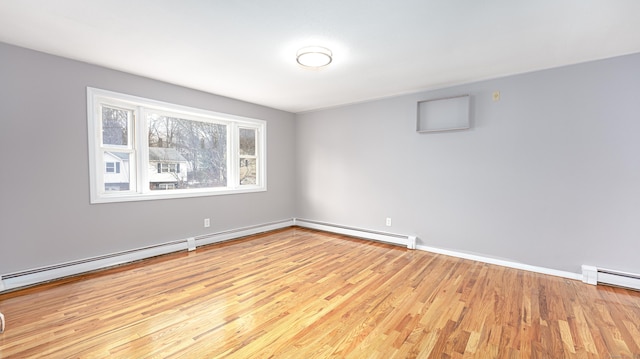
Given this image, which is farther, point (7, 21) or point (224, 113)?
point (224, 113)

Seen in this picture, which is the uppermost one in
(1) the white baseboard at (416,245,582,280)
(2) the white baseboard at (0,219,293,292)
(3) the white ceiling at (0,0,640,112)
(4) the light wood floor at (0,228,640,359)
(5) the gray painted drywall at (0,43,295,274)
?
(3) the white ceiling at (0,0,640,112)

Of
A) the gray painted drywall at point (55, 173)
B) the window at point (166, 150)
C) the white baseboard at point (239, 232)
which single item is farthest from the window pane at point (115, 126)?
the white baseboard at point (239, 232)

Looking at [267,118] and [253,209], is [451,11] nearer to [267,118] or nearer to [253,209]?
[267,118]

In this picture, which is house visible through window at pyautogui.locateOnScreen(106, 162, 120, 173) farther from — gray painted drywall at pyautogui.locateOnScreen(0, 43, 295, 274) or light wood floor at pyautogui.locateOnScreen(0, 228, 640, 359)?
light wood floor at pyautogui.locateOnScreen(0, 228, 640, 359)

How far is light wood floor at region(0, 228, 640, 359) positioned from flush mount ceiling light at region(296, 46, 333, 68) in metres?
2.31

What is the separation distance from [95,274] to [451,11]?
170 inches

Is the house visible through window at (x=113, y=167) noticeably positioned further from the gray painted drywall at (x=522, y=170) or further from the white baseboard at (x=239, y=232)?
the gray painted drywall at (x=522, y=170)

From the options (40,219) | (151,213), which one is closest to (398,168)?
(151,213)

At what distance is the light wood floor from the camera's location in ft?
5.85

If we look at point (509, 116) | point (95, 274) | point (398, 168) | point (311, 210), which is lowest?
point (95, 274)

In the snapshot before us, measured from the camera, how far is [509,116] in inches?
130

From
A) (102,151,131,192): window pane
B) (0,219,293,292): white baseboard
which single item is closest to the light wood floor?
(0,219,293,292): white baseboard

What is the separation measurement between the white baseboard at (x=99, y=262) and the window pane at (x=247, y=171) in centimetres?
90

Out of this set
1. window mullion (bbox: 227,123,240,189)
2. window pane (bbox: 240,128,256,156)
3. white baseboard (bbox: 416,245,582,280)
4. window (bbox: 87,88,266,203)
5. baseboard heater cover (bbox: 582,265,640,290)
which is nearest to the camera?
baseboard heater cover (bbox: 582,265,640,290)
